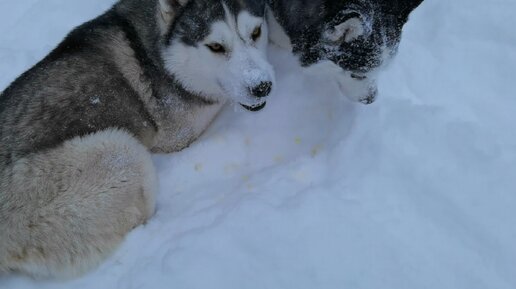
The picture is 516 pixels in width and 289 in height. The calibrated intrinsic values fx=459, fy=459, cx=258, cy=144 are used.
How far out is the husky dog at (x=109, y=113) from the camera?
296 cm

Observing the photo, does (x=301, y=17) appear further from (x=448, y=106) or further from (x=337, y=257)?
(x=337, y=257)

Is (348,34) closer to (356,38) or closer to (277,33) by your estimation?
(356,38)

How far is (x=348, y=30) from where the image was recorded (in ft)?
9.84

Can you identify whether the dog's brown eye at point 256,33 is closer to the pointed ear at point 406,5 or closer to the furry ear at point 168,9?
the furry ear at point 168,9

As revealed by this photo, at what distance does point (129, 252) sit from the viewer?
3.15 meters

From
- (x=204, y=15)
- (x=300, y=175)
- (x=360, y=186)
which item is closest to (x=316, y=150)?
(x=300, y=175)

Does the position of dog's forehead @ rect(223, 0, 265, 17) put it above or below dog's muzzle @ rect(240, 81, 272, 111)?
above

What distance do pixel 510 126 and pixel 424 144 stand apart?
2.22 ft

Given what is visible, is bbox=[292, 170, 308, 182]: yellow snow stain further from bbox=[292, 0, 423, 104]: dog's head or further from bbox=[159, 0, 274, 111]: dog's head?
bbox=[292, 0, 423, 104]: dog's head

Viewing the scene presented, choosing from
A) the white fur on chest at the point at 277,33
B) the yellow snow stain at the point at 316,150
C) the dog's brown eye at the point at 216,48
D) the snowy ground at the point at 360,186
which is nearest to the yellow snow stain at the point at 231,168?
the snowy ground at the point at 360,186

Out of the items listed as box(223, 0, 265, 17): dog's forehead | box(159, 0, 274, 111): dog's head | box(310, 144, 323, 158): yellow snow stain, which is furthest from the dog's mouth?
box(223, 0, 265, 17): dog's forehead

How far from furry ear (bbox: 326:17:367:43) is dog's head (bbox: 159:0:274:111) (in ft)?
1.70

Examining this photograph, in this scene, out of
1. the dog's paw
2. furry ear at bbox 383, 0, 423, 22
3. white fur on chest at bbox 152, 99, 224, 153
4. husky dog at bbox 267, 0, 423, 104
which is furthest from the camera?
white fur on chest at bbox 152, 99, 224, 153

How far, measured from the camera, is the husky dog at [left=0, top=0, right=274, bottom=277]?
→ 9.73 feet
